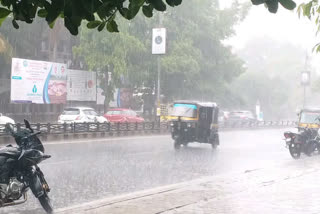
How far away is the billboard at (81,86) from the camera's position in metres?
39.1

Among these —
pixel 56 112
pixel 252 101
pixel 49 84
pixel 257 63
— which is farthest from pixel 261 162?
pixel 257 63

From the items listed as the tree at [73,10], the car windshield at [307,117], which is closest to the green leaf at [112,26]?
the tree at [73,10]

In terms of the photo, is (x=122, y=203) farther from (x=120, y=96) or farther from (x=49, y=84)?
(x=120, y=96)

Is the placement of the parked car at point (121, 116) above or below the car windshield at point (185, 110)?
below

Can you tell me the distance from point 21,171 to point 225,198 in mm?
3543

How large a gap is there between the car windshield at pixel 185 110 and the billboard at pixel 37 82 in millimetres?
13392

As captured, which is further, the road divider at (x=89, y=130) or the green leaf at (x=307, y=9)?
the road divider at (x=89, y=130)

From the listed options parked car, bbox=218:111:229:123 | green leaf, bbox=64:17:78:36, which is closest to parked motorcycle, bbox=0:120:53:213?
green leaf, bbox=64:17:78:36

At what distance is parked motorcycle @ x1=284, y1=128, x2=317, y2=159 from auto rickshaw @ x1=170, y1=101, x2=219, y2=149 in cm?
459

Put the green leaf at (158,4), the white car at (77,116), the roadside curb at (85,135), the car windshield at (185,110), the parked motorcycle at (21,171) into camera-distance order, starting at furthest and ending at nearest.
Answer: the white car at (77,116)
the car windshield at (185,110)
the roadside curb at (85,135)
the parked motorcycle at (21,171)
the green leaf at (158,4)

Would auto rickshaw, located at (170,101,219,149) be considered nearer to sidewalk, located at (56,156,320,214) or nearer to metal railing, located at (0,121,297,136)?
metal railing, located at (0,121,297,136)

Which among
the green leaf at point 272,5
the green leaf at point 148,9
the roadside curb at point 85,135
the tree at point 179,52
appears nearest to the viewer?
the green leaf at point 272,5

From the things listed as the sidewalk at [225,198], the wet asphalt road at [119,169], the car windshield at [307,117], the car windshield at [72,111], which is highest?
the car windshield at [307,117]

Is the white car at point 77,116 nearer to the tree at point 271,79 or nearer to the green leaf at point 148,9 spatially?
the green leaf at point 148,9
